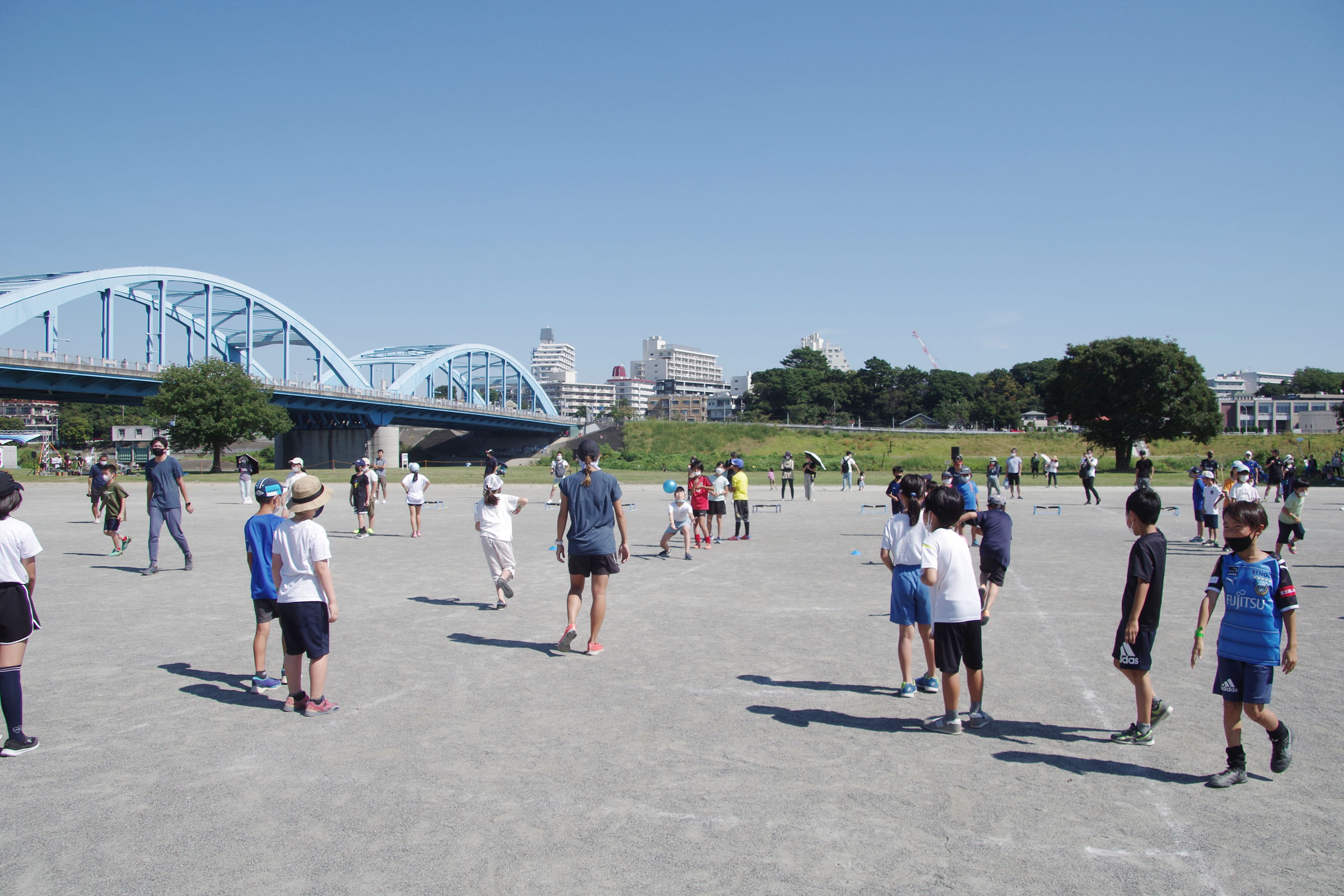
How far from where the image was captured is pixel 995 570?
793 cm

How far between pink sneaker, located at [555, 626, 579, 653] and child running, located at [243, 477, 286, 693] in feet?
7.80

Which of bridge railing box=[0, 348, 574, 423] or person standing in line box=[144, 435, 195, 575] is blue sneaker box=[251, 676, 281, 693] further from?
bridge railing box=[0, 348, 574, 423]

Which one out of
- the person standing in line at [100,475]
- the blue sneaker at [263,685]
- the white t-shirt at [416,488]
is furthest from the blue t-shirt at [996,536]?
the person standing in line at [100,475]

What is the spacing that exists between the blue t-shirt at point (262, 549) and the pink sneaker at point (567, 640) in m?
2.53

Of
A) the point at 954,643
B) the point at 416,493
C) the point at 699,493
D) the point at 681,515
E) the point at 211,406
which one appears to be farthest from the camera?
the point at 211,406

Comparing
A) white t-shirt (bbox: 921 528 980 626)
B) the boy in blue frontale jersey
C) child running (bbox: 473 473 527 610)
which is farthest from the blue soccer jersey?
child running (bbox: 473 473 527 610)

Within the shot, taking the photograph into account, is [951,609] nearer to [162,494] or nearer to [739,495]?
[739,495]

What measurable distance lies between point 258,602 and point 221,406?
58.7 m

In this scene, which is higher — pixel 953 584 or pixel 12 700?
pixel 953 584

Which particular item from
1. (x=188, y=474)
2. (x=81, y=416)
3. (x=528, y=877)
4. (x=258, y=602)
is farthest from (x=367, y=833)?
(x=81, y=416)

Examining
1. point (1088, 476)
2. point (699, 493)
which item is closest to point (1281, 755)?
point (699, 493)

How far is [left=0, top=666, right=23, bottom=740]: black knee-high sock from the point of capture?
5223 mm

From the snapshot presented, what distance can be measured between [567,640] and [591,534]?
40.6 inches

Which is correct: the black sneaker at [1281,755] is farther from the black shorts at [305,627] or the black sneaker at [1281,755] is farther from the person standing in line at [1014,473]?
the person standing in line at [1014,473]
